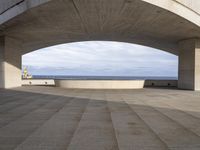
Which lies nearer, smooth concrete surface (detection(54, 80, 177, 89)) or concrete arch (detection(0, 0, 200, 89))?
concrete arch (detection(0, 0, 200, 89))

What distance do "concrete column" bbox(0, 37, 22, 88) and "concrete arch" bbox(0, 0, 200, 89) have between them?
0.72ft

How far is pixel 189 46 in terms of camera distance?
23625 millimetres

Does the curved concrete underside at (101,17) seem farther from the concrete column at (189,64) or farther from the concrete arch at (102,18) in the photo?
the concrete column at (189,64)

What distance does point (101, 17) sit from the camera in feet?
59.3

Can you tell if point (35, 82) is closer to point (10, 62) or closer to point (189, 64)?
point (10, 62)

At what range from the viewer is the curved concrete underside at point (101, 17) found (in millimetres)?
14836

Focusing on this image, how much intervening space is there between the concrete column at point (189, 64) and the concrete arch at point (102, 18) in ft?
0.37

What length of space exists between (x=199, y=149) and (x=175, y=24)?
1559cm

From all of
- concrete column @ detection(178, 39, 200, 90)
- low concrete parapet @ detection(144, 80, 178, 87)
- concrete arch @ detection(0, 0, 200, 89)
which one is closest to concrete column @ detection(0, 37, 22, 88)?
concrete arch @ detection(0, 0, 200, 89)

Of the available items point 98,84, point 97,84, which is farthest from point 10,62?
point 98,84

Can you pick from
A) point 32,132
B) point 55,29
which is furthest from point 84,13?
point 32,132

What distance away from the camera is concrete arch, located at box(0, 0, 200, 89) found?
14859 millimetres

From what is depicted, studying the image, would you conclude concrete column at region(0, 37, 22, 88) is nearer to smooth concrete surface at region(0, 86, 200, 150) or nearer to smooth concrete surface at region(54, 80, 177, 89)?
smooth concrete surface at region(54, 80, 177, 89)

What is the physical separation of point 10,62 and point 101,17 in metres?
12.5
